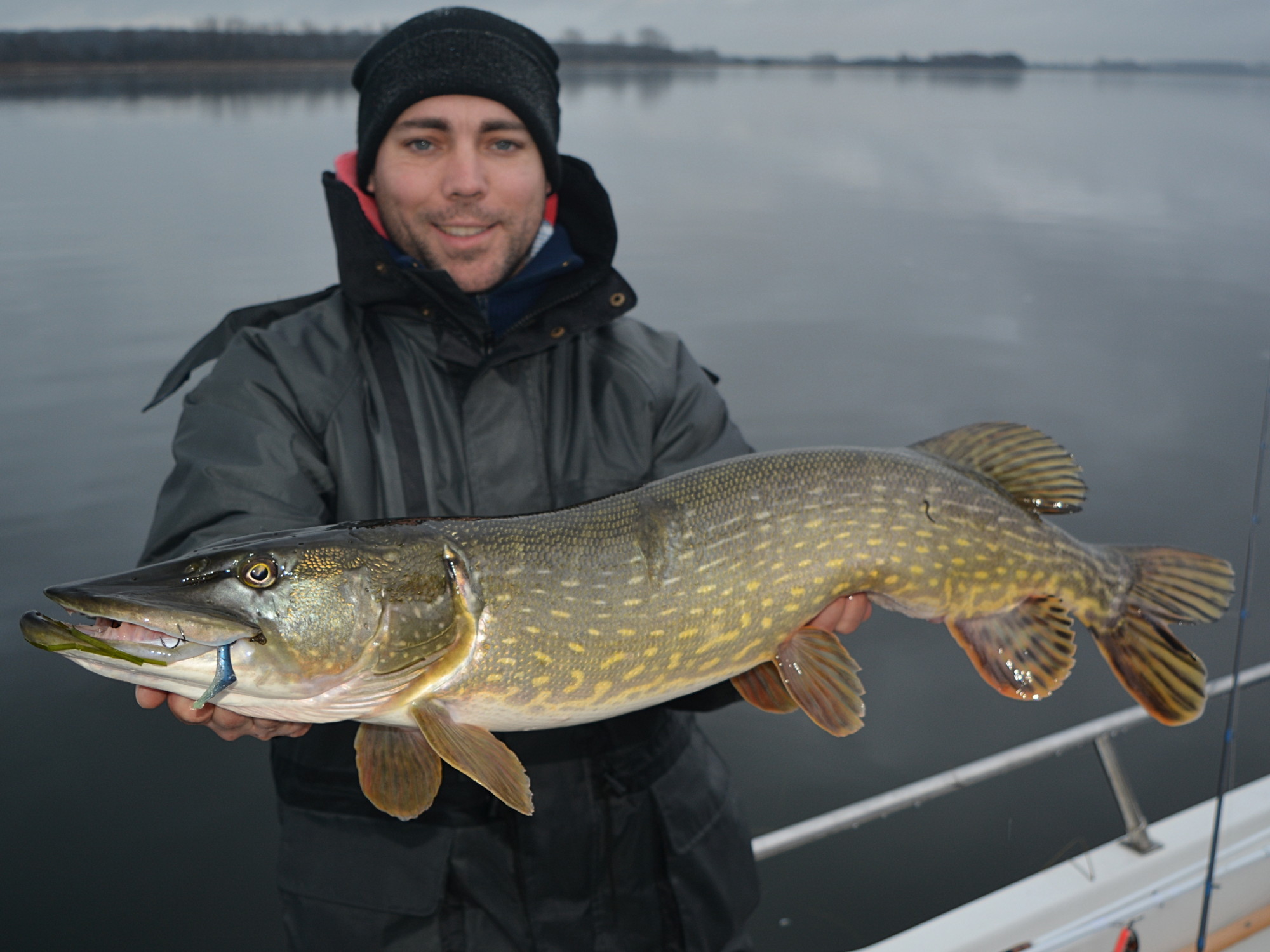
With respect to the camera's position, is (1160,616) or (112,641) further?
(1160,616)

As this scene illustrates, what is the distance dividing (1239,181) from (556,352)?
2247 centimetres

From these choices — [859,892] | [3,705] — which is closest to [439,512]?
[859,892]

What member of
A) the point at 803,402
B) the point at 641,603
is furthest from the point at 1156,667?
the point at 803,402

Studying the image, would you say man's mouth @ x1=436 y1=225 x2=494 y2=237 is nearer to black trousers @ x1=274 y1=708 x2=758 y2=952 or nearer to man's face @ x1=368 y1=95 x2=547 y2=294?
man's face @ x1=368 y1=95 x2=547 y2=294

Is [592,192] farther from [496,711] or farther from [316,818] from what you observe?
[316,818]

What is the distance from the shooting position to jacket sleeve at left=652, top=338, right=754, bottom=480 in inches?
67.1

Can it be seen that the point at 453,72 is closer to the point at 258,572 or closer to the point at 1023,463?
the point at 258,572

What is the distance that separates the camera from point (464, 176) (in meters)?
1.75

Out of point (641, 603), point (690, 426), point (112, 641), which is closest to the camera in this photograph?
point (112, 641)

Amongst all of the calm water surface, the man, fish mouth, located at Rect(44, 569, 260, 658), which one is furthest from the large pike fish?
the calm water surface

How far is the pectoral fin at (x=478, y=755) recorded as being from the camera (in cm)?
119

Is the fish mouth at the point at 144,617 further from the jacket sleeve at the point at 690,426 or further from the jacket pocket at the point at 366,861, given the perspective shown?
the jacket sleeve at the point at 690,426

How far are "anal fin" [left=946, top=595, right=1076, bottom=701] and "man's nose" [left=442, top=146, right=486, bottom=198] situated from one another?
1180mm

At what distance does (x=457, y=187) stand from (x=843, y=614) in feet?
3.49
